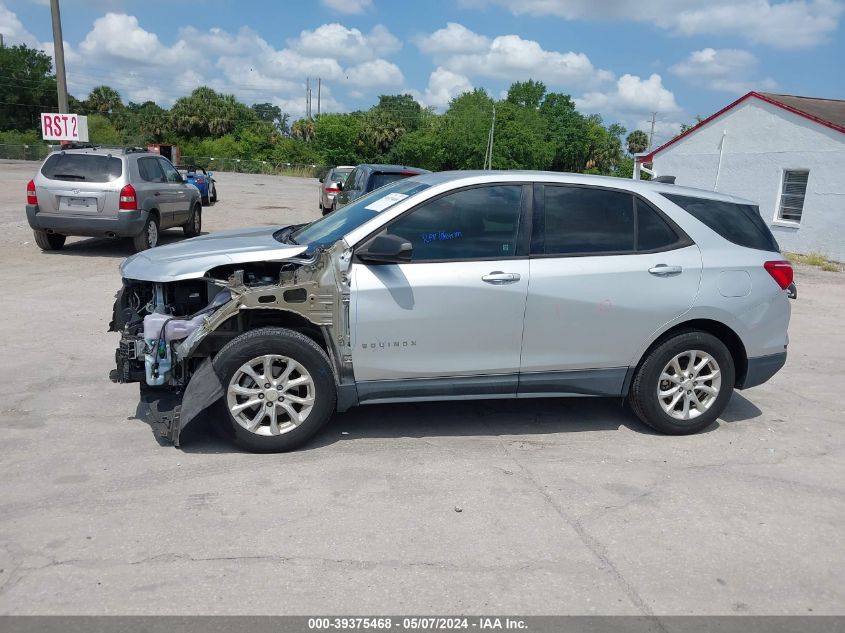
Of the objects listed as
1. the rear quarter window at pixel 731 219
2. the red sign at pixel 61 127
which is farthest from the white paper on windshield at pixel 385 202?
the red sign at pixel 61 127

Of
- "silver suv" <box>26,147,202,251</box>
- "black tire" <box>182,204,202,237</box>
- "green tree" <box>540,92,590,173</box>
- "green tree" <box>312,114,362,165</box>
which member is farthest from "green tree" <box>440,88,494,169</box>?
"silver suv" <box>26,147,202,251</box>

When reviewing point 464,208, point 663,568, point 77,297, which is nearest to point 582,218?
point 464,208

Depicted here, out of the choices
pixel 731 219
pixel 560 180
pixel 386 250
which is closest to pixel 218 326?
pixel 386 250

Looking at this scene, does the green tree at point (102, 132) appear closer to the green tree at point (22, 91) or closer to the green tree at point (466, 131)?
the green tree at point (22, 91)

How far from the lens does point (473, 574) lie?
11.5 ft

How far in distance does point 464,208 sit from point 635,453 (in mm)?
2063

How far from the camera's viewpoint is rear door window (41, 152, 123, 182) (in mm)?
12039

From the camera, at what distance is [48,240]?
1277 centimetres

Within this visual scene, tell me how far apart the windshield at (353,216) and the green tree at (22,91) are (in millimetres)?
86517

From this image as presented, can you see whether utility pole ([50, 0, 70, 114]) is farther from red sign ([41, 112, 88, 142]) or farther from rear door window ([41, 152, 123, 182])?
rear door window ([41, 152, 123, 182])

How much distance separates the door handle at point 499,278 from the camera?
4906mm

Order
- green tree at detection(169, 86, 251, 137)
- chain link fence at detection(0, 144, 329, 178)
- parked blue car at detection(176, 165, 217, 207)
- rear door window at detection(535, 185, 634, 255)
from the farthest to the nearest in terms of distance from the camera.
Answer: green tree at detection(169, 86, 251, 137)
chain link fence at detection(0, 144, 329, 178)
parked blue car at detection(176, 165, 217, 207)
rear door window at detection(535, 185, 634, 255)

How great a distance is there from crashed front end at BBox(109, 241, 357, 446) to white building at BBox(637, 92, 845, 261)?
55.9 feet
